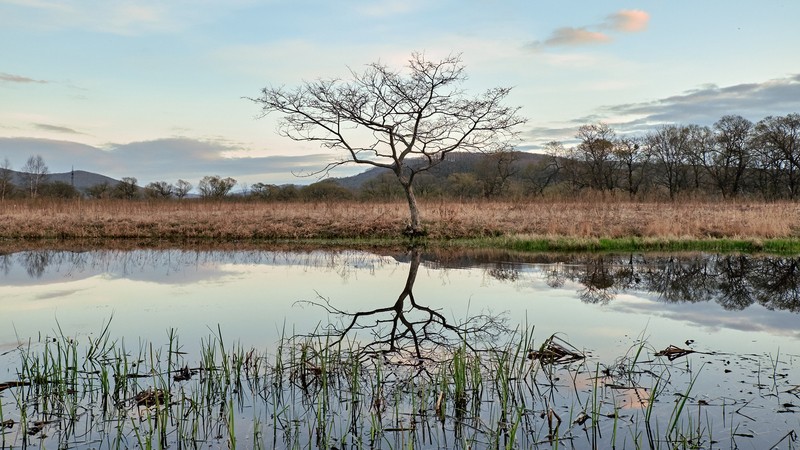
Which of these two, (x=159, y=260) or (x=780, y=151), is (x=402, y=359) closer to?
(x=159, y=260)

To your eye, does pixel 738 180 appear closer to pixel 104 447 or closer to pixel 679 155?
pixel 679 155

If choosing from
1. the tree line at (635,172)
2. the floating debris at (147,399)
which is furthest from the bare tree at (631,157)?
the floating debris at (147,399)

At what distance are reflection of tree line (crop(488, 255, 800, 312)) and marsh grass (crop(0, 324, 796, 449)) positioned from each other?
4300 mm

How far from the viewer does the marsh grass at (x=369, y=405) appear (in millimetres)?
4246

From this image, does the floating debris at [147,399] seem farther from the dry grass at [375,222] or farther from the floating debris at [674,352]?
the dry grass at [375,222]

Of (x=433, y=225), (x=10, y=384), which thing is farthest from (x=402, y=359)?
(x=433, y=225)

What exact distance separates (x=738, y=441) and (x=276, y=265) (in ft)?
40.6

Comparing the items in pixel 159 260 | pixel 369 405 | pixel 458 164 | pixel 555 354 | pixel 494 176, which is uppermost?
pixel 458 164

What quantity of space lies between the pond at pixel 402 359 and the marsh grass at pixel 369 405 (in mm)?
24

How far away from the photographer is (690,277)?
12.5 metres

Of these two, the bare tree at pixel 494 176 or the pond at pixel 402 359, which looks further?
the bare tree at pixel 494 176

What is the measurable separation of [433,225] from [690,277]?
11708 mm

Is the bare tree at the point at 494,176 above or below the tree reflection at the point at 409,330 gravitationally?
above

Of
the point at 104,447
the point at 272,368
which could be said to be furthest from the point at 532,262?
the point at 104,447
